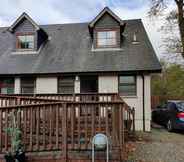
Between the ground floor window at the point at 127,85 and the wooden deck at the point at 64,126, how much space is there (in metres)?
7.66

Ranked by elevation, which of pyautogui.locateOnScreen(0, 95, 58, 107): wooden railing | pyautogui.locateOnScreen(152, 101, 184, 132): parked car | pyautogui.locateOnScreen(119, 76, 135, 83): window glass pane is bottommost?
pyautogui.locateOnScreen(152, 101, 184, 132): parked car

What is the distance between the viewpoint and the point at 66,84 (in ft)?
45.5

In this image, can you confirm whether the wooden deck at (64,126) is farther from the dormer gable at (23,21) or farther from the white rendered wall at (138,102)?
the dormer gable at (23,21)

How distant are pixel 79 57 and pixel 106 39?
2100mm

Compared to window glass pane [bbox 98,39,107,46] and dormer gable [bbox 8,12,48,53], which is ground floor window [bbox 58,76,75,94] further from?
dormer gable [bbox 8,12,48,53]

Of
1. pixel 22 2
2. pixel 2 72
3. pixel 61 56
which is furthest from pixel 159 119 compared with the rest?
pixel 22 2

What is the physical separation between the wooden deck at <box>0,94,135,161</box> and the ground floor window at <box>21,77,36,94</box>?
28.3 feet

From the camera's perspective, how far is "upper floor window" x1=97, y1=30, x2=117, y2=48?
587 inches

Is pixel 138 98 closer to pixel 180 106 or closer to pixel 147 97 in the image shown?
pixel 147 97

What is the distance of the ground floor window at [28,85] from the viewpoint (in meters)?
14.3

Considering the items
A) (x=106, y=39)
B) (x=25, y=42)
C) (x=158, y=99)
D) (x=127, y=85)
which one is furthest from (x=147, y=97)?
(x=158, y=99)

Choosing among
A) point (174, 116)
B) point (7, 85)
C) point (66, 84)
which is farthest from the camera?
point (7, 85)

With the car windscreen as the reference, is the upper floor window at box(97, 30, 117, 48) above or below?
above

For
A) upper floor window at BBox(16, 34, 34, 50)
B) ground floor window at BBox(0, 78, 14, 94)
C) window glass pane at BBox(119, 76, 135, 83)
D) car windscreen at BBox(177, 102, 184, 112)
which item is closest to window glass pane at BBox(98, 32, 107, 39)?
window glass pane at BBox(119, 76, 135, 83)
